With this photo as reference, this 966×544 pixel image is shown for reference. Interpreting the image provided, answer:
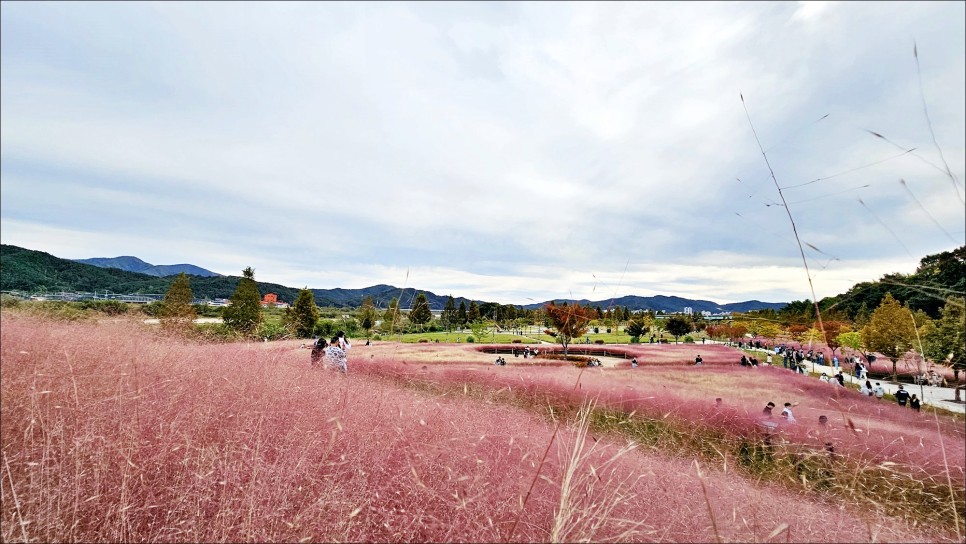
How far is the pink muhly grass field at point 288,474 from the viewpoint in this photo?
9.63 ft

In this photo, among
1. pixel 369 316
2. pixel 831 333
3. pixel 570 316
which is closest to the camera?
pixel 570 316

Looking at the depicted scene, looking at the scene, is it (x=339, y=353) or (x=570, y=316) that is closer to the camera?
(x=570, y=316)

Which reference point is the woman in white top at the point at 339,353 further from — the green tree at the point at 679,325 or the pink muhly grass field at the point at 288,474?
the green tree at the point at 679,325

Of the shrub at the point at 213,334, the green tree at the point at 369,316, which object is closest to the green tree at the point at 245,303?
the green tree at the point at 369,316

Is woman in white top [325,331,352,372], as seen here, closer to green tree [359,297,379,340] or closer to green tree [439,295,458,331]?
green tree [359,297,379,340]

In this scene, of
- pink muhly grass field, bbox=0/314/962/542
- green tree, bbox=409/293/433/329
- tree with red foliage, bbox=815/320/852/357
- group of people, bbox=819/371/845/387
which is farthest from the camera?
green tree, bbox=409/293/433/329

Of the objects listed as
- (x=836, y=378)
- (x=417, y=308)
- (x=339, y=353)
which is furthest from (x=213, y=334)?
(x=836, y=378)

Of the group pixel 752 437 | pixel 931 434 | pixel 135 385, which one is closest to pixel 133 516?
pixel 135 385

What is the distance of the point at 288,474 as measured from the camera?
11.2 feet

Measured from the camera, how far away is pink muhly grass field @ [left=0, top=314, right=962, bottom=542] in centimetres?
294

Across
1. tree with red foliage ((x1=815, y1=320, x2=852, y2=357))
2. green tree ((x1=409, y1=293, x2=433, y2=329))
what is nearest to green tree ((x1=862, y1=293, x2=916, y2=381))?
tree with red foliage ((x1=815, y1=320, x2=852, y2=357))

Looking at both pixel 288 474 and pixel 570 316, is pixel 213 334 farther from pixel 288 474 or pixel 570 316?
pixel 570 316

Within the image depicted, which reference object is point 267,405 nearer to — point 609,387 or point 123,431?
point 123,431

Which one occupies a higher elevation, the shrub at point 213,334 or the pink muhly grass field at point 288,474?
the shrub at point 213,334
